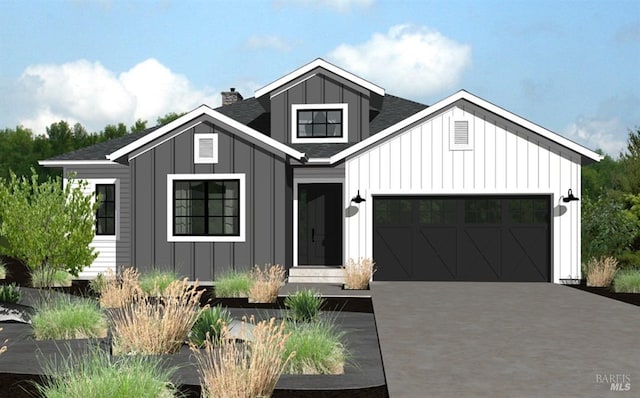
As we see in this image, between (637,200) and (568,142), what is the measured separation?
12.8ft

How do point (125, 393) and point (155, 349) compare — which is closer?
point (125, 393)

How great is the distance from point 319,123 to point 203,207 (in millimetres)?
4770

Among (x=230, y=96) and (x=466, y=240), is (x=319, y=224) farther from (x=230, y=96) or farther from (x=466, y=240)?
(x=230, y=96)

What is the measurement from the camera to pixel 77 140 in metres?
60.8

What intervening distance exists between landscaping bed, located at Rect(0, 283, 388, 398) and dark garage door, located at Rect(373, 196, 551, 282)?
8028 millimetres

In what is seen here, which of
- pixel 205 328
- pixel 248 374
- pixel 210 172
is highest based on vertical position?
pixel 210 172

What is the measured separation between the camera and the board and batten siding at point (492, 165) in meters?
21.7

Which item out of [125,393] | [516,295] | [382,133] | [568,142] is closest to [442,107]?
[382,133]

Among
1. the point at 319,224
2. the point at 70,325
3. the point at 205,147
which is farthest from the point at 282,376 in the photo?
the point at 319,224

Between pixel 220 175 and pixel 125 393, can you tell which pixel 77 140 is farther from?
pixel 125 393

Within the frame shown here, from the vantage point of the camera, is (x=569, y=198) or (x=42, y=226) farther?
(x=569, y=198)

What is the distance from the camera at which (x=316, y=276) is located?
2194cm

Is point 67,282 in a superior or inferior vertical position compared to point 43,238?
inferior

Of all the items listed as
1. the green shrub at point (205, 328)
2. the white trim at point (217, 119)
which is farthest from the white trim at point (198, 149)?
the green shrub at point (205, 328)
